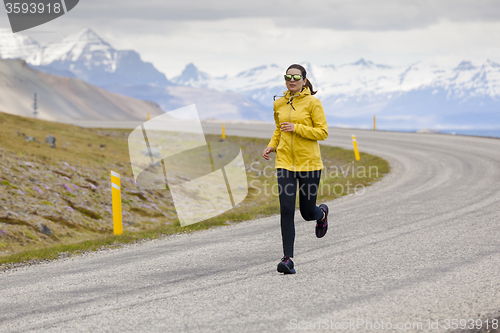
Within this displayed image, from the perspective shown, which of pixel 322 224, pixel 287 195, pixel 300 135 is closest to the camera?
pixel 300 135

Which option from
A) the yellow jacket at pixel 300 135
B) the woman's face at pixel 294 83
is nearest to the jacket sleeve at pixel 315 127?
the yellow jacket at pixel 300 135

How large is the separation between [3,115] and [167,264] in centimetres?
1734

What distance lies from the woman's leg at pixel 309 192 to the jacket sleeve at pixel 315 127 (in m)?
0.43

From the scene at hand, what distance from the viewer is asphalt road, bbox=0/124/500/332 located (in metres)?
4.25

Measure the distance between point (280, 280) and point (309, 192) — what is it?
109cm

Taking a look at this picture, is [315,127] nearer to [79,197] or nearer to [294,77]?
[294,77]

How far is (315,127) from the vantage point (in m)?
5.40

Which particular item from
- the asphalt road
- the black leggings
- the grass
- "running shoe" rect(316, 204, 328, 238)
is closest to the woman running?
the black leggings

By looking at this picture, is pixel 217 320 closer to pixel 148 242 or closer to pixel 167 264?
pixel 167 264

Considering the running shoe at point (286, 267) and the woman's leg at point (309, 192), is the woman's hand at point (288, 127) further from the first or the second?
the running shoe at point (286, 267)

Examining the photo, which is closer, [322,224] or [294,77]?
[294,77]

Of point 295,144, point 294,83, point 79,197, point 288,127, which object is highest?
point 294,83

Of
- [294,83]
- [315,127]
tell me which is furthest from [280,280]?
[294,83]

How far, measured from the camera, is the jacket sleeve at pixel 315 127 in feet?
17.3
